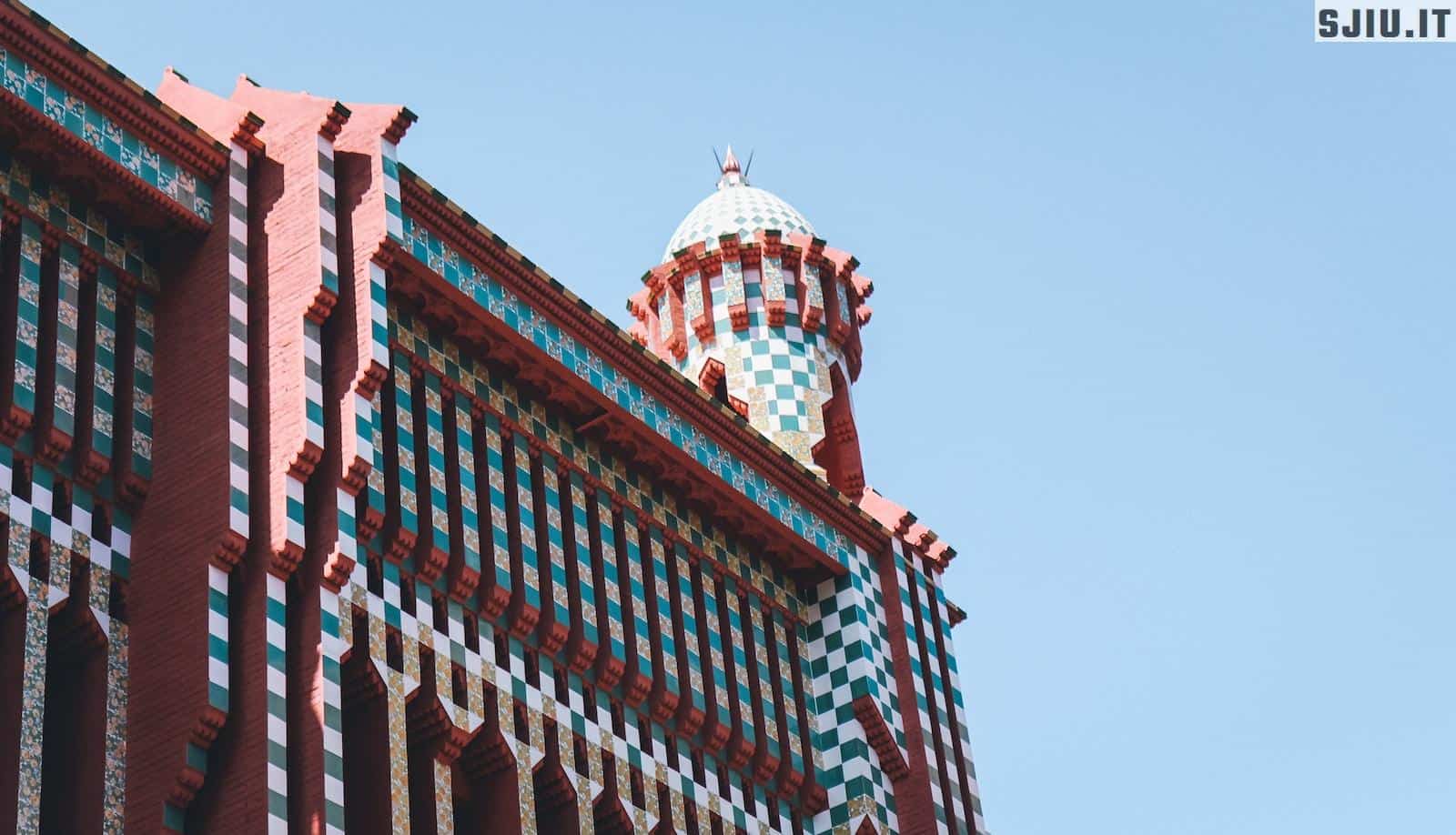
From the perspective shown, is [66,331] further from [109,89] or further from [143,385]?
[109,89]

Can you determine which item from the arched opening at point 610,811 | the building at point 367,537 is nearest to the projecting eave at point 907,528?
the building at point 367,537

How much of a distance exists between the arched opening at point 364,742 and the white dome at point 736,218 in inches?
444

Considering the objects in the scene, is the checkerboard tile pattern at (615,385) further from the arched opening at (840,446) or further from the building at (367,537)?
the arched opening at (840,446)

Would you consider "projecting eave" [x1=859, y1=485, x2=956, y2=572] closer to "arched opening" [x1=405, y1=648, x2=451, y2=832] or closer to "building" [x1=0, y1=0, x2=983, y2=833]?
"building" [x1=0, y1=0, x2=983, y2=833]

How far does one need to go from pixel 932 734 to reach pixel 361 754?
7894mm

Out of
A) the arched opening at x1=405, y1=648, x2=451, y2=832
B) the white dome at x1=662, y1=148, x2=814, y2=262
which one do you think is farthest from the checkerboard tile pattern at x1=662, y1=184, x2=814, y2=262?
the arched opening at x1=405, y1=648, x2=451, y2=832

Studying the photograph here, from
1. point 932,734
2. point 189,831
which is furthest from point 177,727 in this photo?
point 932,734

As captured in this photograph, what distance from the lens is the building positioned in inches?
737

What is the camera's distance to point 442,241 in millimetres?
22922

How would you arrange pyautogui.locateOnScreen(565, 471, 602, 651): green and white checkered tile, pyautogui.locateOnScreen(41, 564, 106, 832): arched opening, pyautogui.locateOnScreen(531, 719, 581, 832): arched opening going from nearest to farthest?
pyautogui.locateOnScreen(41, 564, 106, 832): arched opening, pyautogui.locateOnScreen(531, 719, 581, 832): arched opening, pyautogui.locateOnScreen(565, 471, 602, 651): green and white checkered tile

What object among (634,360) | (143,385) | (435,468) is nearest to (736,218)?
(634,360)

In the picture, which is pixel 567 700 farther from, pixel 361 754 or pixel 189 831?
pixel 189 831

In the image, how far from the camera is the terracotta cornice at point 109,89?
1994 cm

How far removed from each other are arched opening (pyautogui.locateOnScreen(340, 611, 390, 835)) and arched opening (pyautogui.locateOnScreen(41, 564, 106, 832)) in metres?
1.92
